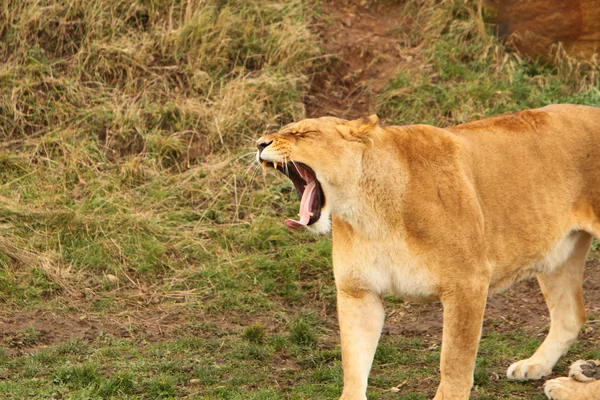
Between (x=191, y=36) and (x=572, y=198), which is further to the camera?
(x=191, y=36)

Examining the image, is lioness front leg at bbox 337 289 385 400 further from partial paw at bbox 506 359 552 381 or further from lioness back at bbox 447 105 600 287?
partial paw at bbox 506 359 552 381

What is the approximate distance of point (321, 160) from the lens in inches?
183

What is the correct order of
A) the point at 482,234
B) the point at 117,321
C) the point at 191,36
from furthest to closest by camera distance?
1. the point at 191,36
2. the point at 117,321
3. the point at 482,234

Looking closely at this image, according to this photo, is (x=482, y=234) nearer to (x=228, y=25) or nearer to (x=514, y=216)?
(x=514, y=216)

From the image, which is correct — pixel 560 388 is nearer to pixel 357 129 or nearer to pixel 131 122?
pixel 357 129

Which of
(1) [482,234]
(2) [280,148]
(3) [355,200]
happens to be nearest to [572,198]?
(1) [482,234]

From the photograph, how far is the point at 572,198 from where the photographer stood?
214 inches

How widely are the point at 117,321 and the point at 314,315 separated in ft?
4.11

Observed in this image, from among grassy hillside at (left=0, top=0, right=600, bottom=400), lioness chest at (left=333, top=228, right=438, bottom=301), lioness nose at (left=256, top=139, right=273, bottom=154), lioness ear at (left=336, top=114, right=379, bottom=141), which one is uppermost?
lioness ear at (left=336, top=114, right=379, bottom=141)

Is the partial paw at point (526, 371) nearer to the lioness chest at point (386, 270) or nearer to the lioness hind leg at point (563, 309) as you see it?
the lioness hind leg at point (563, 309)

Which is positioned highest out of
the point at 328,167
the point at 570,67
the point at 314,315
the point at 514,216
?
the point at 328,167

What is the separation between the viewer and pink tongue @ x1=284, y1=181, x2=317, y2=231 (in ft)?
15.2

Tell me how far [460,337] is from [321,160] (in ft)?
→ 3.45

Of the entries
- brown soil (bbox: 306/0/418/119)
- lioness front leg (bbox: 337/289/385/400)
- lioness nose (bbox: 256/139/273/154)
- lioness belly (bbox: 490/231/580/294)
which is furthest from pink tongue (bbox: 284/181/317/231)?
brown soil (bbox: 306/0/418/119)
